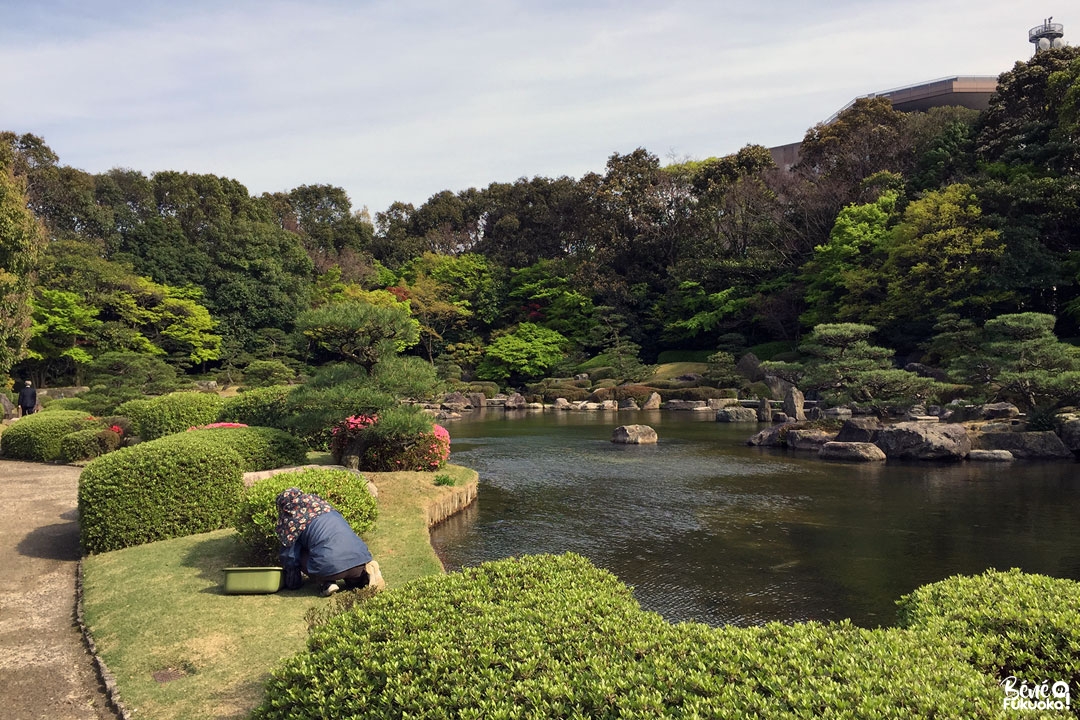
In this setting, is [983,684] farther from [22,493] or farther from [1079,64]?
[1079,64]

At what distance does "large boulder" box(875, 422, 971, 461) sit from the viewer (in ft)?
50.4

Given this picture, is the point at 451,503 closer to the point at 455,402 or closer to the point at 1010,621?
the point at 1010,621

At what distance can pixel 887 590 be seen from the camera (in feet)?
23.1

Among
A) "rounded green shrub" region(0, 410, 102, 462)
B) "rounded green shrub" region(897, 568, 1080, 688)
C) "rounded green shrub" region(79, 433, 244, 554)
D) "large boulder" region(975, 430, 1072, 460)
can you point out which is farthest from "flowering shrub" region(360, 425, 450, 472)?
"large boulder" region(975, 430, 1072, 460)

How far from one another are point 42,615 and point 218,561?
1.54m

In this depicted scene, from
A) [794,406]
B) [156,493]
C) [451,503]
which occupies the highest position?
[156,493]

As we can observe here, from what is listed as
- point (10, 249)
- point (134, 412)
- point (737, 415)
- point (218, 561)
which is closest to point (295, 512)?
point (218, 561)

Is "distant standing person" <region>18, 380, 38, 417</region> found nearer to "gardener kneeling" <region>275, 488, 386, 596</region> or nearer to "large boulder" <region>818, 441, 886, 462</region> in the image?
"gardener kneeling" <region>275, 488, 386, 596</region>

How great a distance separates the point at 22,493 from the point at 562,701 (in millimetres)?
11638

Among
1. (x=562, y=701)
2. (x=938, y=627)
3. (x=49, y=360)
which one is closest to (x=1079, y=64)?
(x=938, y=627)

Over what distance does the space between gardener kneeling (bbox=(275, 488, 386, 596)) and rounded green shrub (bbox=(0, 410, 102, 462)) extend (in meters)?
11.1

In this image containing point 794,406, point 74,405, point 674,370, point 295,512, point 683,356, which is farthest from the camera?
point 683,356

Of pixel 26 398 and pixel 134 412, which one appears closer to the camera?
pixel 134 412

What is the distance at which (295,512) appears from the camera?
20.9 ft
